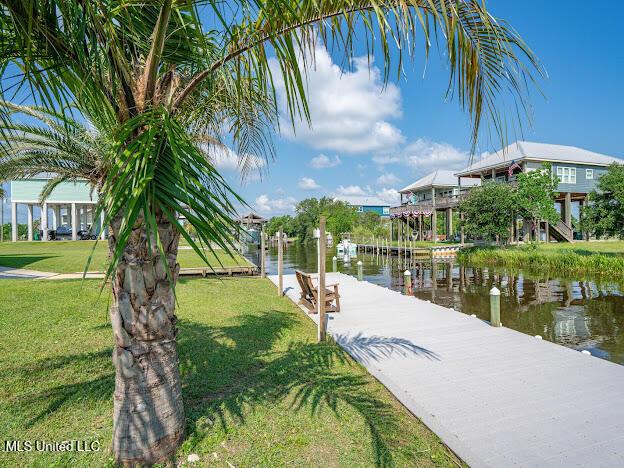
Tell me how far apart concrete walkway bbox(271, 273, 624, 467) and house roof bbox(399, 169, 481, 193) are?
37.7 m

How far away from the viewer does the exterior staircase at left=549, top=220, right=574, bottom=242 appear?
30.4m

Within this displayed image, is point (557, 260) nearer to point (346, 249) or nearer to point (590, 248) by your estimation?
point (590, 248)

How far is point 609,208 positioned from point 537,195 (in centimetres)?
479

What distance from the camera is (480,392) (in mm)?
4355

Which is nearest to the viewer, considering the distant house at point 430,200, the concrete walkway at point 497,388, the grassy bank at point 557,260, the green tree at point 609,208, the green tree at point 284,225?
the concrete walkway at point 497,388

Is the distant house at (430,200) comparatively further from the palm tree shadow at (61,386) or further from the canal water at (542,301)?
the palm tree shadow at (61,386)

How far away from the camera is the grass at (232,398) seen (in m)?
3.06

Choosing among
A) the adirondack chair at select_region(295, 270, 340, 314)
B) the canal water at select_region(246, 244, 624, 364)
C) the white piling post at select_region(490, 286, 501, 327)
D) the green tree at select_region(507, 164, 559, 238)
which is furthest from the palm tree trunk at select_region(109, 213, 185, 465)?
the green tree at select_region(507, 164, 559, 238)

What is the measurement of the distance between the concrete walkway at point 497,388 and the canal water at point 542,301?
2.79 m

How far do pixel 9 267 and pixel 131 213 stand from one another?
62.9 ft

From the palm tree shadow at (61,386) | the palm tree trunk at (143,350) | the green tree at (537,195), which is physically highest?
the green tree at (537,195)

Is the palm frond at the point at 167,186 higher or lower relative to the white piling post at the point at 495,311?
higher

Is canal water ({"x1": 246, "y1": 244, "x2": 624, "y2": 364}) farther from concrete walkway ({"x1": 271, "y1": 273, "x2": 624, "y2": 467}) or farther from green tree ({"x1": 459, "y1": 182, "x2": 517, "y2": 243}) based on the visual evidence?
green tree ({"x1": 459, "y1": 182, "x2": 517, "y2": 243})

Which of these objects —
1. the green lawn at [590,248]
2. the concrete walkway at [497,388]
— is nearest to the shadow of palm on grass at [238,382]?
the concrete walkway at [497,388]
